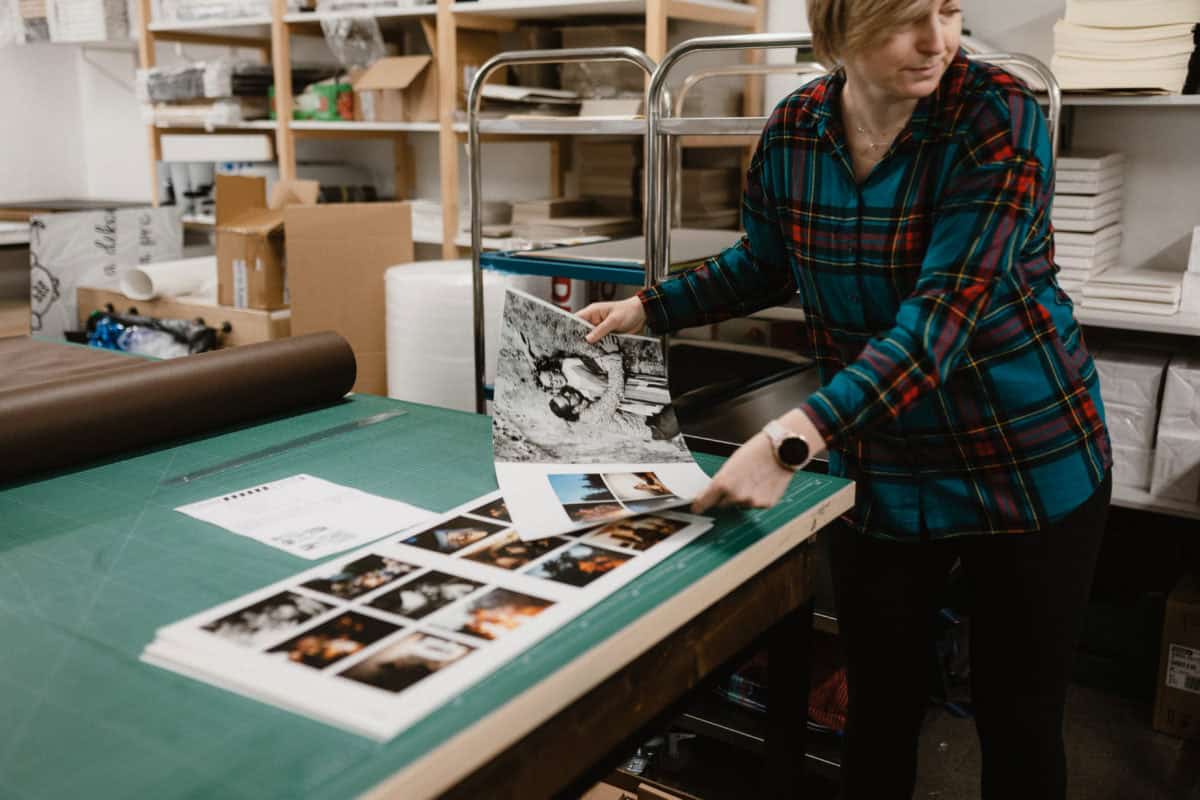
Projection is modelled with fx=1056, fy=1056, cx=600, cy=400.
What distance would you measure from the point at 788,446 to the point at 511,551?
27cm

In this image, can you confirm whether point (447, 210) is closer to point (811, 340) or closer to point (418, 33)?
point (418, 33)

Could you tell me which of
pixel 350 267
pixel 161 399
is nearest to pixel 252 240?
pixel 350 267

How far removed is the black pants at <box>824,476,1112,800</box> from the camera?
1.19m

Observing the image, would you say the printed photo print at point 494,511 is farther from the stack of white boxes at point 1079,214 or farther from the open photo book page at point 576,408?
the stack of white boxes at point 1079,214

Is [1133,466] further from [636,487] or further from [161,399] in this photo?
[161,399]

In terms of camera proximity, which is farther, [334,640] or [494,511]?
[494,511]

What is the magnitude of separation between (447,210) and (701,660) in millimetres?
2451

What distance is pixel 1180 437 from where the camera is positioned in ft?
6.85

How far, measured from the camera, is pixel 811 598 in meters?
1.20

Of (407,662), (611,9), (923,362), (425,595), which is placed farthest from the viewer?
(611,9)

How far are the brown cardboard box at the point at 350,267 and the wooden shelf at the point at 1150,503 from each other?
75.8 inches

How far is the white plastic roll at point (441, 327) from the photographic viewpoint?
8.40 feet

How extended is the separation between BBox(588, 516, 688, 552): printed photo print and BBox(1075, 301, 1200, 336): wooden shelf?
146 centimetres

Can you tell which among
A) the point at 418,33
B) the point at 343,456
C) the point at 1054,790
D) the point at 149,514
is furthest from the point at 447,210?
the point at 1054,790
